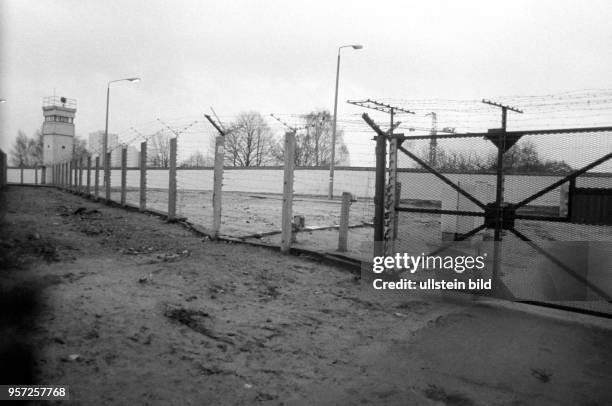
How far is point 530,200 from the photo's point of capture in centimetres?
482

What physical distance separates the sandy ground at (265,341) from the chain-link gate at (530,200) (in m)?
0.55

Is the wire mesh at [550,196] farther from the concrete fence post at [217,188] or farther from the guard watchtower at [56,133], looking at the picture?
the guard watchtower at [56,133]

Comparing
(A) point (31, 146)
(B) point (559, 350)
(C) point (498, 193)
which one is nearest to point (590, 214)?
(C) point (498, 193)

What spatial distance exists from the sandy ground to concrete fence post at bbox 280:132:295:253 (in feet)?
4.91

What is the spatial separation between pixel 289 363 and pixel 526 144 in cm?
352

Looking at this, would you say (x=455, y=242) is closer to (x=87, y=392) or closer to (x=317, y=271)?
(x=317, y=271)

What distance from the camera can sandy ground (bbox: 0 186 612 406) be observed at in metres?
2.93

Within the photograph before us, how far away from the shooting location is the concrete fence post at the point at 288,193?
294 inches

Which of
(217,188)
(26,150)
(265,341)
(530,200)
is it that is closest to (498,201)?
(530,200)

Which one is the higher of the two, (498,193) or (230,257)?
(498,193)

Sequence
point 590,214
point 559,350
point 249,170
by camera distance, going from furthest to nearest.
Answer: point 249,170, point 590,214, point 559,350

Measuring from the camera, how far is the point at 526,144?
5.03 metres

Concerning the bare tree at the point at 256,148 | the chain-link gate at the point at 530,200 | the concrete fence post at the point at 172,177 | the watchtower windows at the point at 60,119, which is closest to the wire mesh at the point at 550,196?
the chain-link gate at the point at 530,200

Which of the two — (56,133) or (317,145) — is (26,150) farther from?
(317,145)
